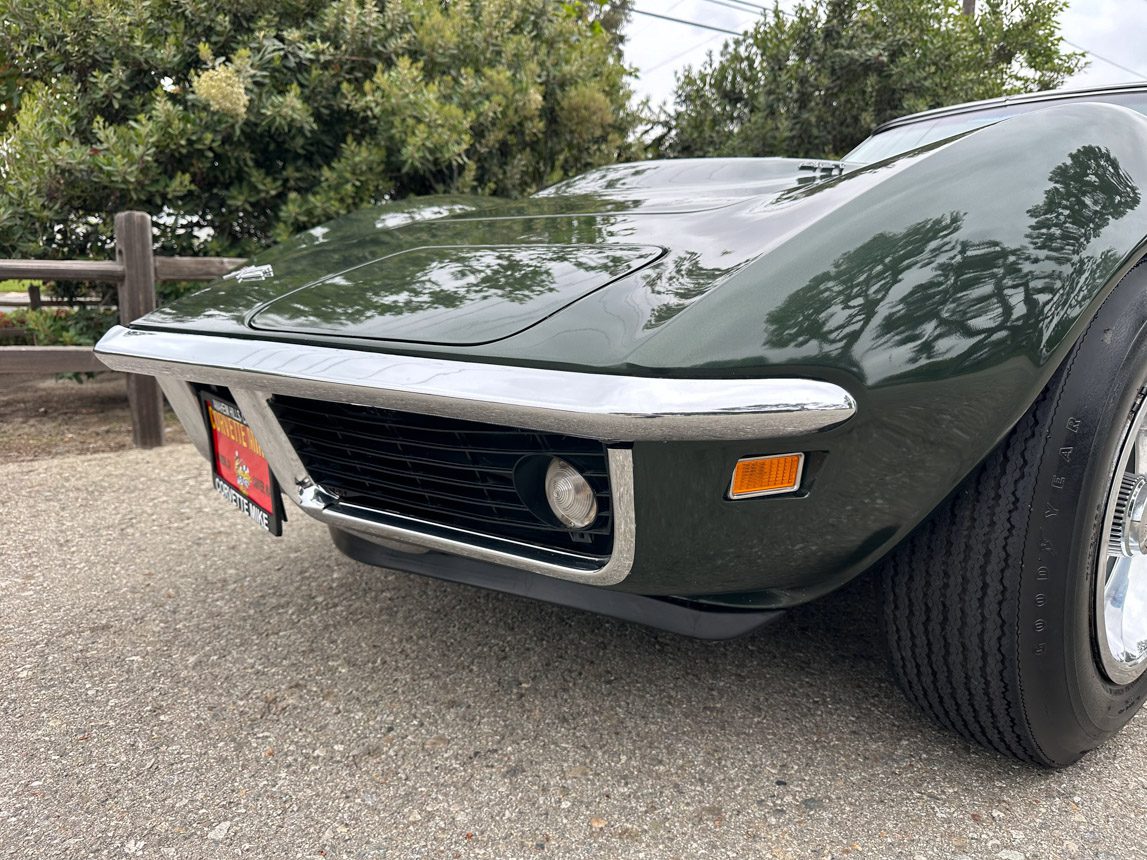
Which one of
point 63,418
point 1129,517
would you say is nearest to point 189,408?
point 1129,517

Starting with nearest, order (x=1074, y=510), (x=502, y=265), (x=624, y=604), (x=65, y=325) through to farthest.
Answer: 1. (x=1074, y=510)
2. (x=624, y=604)
3. (x=502, y=265)
4. (x=65, y=325)

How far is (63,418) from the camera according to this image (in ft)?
14.6

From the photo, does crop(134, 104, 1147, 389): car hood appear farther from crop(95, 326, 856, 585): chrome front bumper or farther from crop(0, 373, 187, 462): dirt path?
crop(0, 373, 187, 462): dirt path

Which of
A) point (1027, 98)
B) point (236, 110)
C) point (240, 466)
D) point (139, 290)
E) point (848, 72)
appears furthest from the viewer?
point (848, 72)

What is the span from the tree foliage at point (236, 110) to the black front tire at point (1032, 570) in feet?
12.9

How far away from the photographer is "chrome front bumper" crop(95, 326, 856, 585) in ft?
3.86

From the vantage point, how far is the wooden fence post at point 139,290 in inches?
149

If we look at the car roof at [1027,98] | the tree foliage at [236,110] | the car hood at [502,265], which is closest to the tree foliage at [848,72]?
the tree foliage at [236,110]

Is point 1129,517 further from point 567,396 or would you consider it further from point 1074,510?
point 567,396

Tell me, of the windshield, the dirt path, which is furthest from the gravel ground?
the dirt path

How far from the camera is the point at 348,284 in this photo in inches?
68.7

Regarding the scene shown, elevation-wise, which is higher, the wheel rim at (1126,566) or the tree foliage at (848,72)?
the tree foliage at (848,72)

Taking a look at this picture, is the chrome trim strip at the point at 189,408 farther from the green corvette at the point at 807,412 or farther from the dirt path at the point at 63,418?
the dirt path at the point at 63,418

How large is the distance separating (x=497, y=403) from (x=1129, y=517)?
1167 millimetres
